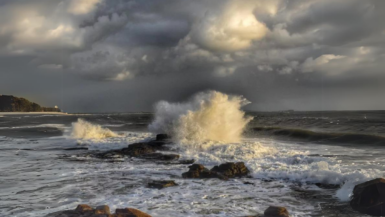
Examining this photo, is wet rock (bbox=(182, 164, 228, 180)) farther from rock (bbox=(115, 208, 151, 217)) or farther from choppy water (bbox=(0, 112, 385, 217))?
rock (bbox=(115, 208, 151, 217))

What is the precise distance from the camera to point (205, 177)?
9.80 metres

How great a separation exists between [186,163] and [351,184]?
249 inches

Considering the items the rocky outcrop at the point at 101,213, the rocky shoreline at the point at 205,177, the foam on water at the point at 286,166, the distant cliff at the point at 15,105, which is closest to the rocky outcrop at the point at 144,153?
the rocky shoreline at the point at 205,177

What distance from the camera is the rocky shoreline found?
5832 millimetres

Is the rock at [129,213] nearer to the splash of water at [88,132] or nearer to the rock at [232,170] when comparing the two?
the rock at [232,170]

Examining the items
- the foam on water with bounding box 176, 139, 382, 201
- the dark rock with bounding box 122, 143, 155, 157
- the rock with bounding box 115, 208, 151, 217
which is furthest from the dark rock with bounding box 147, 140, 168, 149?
the rock with bounding box 115, 208, 151, 217

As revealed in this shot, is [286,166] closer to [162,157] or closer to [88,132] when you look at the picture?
[162,157]

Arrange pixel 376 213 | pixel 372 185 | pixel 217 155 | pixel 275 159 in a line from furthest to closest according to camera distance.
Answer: pixel 217 155 < pixel 275 159 < pixel 372 185 < pixel 376 213

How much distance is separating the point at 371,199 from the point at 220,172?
461 cm

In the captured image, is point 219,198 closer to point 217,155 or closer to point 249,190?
point 249,190

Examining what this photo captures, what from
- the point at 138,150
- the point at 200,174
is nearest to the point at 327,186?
the point at 200,174

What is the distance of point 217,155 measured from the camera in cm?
1411

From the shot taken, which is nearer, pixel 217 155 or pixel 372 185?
pixel 372 185

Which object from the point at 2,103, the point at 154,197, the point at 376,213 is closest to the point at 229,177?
the point at 154,197
